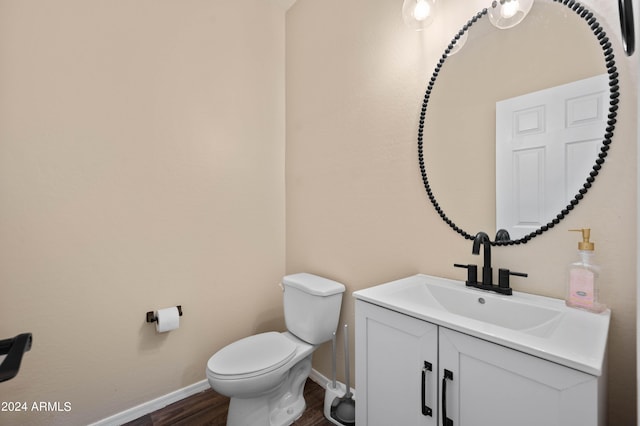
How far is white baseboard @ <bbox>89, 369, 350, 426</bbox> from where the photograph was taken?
1542 millimetres

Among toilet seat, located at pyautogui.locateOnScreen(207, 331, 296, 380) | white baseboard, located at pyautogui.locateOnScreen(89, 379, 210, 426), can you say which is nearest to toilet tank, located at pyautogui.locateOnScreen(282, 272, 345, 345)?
toilet seat, located at pyautogui.locateOnScreen(207, 331, 296, 380)

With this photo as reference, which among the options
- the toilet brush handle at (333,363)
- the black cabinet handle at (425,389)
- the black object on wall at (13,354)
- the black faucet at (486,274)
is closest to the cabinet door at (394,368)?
the black cabinet handle at (425,389)

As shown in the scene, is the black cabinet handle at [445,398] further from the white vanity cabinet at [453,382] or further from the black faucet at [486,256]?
the black faucet at [486,256]

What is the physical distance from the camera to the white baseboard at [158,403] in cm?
154

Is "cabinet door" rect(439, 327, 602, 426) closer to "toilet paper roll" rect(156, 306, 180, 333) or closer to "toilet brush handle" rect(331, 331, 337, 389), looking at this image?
"toilet brush handle" rect(331, 331, 337, 389)

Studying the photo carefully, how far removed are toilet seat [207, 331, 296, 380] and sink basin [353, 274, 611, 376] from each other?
654 mm

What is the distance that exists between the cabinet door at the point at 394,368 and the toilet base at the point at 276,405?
0.58m

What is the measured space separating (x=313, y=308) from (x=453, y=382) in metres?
→ 0.91

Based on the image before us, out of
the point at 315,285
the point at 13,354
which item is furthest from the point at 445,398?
the point at 13,354

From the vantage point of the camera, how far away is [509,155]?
3.56 ft

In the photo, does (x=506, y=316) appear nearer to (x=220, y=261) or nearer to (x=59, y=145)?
(x=220, y=261)

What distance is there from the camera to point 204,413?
64.3 inches

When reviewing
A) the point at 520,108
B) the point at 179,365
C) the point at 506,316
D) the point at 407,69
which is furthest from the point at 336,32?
the point at 179,365

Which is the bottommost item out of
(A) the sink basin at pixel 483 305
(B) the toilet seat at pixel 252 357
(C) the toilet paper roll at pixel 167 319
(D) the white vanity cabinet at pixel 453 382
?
(B) the toilet seat at pixel 252 357
